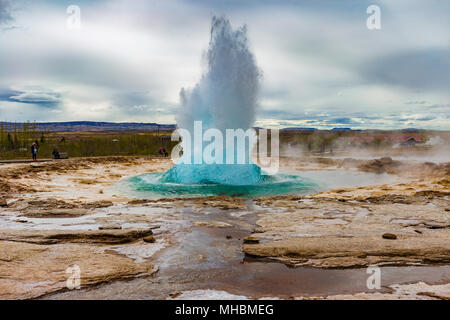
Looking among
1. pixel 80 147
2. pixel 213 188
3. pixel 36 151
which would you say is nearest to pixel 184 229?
pixel 213 188

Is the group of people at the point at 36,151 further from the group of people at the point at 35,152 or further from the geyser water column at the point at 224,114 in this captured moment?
the geyser water column at the point at 224,114

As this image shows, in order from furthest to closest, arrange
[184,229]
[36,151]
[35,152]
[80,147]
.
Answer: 1. [80,147]
2. [36,151]
3. [35,152]
4. [184,229]

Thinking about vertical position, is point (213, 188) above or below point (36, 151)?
A: below

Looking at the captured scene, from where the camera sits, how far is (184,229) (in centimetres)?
616

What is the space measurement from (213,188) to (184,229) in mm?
6230

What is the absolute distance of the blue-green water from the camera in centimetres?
1124

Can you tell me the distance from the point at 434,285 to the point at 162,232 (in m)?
3.98

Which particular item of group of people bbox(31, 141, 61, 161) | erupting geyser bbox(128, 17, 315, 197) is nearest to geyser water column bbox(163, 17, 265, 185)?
erupting geyser bbox(128, 17, 315, 197)

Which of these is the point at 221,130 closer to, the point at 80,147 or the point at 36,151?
the point at 36,151

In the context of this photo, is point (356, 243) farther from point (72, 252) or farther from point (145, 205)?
point (145, 205)

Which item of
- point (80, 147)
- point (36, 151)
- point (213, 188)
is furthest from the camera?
point (80, 147)

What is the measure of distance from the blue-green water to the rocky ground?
1338mm

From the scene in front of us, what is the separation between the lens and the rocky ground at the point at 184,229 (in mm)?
4094

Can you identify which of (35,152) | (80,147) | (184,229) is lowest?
(184,229)
